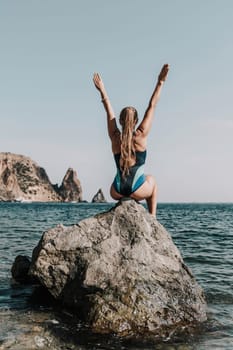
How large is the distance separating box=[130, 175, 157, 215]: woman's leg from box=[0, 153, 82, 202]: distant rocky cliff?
154880 millimetres

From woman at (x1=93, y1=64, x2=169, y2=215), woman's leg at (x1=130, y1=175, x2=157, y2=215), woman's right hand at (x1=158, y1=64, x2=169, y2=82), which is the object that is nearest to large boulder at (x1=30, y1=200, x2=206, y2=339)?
woman's leg at (x1=130, y1=175, x2=157, y2=215)

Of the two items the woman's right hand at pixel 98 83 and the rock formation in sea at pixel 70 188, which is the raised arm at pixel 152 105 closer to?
the woman's right hand at pixel 98 83

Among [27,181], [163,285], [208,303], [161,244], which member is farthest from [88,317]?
[27,181]

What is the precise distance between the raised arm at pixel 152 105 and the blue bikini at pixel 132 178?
0.48m

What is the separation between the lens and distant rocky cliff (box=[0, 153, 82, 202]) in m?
160

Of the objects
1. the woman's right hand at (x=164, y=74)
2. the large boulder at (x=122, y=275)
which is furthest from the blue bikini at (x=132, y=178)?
the woman's right hand at (x=164, y=74)

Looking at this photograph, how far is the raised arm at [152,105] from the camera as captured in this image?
754 centimetres

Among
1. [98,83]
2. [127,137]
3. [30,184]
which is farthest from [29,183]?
[127,137]

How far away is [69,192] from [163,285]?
615ft

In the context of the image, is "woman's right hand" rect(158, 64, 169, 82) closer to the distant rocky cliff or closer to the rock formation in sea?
the distant rocky cliff

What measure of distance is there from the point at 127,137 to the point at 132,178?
810 mm

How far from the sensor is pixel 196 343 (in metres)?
6.03

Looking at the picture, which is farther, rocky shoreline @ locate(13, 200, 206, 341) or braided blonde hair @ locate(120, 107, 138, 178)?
braided blonde hair @ locate(120, 107, 138, 178)

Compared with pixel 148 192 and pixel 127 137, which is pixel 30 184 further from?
pixel 127 137
